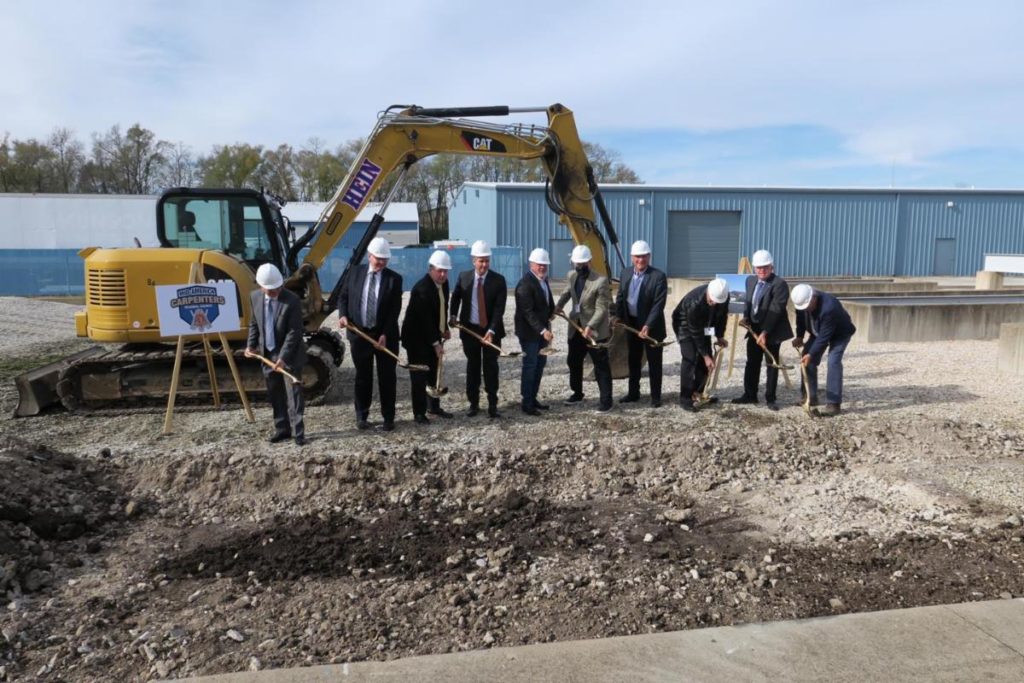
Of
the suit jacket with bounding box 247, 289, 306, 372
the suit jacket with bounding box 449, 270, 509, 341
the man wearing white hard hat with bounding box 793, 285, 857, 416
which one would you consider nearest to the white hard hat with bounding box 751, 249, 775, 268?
the man wearing white hard hat with bounding box 793, 285, 857, 416

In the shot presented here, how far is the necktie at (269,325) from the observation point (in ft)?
22.2

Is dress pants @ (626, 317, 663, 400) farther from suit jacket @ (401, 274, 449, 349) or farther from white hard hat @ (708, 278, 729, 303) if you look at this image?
suit jacket @ (401, 274, 449, 349)

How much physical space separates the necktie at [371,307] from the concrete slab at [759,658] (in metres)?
4.08

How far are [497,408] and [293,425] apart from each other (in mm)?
2153

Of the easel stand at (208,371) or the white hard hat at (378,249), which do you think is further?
the easel stand at (208,371)

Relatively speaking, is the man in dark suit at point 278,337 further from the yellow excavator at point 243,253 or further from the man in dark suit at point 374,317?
the yellow excavator at point 243,253

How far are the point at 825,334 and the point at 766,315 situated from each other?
0.59m

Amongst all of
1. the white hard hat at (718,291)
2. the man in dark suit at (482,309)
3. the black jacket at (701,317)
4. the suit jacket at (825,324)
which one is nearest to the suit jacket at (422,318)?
the man in dark suit at (482,309)

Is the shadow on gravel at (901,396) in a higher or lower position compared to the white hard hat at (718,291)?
lower

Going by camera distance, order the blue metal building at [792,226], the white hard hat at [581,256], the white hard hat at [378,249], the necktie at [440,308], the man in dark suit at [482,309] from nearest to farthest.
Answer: the white hard hat at [378,249]
the necktie at [440,308]
the man in dark suit at [482,309]
the white hard hat at [581,256]
the blue metal building at [792,226]

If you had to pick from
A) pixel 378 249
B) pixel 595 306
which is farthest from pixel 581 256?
pixel 378 249

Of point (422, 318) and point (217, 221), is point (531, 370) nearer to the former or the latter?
point (422, 318)

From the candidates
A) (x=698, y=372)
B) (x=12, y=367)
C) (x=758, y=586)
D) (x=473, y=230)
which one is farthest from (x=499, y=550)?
(x=473, y=230)

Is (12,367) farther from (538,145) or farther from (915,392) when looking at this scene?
(915,392)
